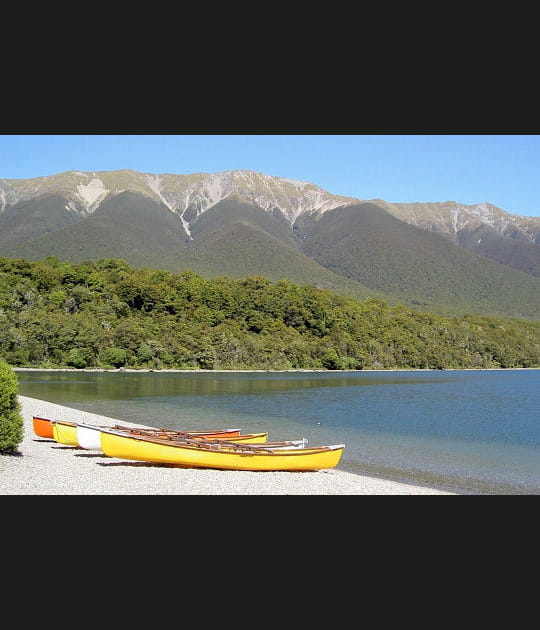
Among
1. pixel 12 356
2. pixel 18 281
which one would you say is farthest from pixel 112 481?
pixel 18 281

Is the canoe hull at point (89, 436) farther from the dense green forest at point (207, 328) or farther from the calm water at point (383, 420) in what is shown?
the dense green forest at point (207, 328)

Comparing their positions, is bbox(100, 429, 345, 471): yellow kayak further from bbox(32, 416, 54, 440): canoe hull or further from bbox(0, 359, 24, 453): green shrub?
bbox(32, 416, 54, 440): canoe hull

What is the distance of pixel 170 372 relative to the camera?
85.4 meters

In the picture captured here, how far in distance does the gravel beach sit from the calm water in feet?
7.84

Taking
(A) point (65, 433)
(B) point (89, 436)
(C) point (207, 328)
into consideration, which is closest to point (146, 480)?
(B) point (89, 436)

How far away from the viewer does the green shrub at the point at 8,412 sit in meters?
15.2

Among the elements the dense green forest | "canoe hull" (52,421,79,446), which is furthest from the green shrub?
the dense green forest

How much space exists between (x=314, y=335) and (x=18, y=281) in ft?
161

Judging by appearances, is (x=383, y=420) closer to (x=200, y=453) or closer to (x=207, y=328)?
(x=200, y=453)

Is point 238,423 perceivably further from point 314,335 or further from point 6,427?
point 314,335

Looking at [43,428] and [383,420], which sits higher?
[43,428]

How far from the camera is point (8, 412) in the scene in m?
15.7

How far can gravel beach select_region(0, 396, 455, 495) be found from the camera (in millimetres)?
14305

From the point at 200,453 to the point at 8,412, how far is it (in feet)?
16.3
